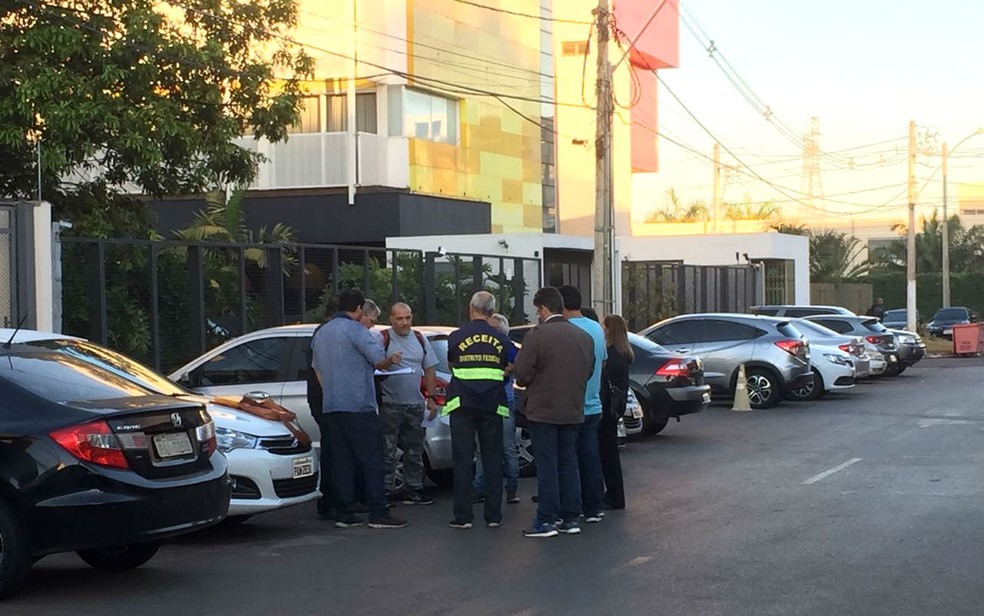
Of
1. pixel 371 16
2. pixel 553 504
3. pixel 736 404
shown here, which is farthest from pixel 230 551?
pixel 371 16

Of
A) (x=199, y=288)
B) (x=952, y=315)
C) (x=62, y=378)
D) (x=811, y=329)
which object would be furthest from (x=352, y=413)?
(x=952, y=315)

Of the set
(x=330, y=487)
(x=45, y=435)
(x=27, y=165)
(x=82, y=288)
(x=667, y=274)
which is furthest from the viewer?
(x=667, y=274)

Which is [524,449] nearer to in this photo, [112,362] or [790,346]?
[112,362]

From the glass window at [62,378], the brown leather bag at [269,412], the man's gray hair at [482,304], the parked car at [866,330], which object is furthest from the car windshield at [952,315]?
the glass window at [62,378]

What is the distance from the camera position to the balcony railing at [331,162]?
111 feet

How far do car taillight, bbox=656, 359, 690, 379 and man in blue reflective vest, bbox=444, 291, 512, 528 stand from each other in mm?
7104

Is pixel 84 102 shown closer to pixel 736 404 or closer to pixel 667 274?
pixel 736 404

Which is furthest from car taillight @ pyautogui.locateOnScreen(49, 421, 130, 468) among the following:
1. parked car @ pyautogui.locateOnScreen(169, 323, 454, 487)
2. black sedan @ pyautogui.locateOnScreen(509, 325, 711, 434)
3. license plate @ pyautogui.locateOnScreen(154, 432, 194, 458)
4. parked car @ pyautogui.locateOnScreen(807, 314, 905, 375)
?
parked car @ pyautogui.locateOnScreen(807, 314, 905, 375)

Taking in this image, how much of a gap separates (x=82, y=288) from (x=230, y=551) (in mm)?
8715

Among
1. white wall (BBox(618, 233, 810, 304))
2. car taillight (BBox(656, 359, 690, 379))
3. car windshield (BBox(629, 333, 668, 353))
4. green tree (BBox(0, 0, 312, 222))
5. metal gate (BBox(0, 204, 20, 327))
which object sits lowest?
car taillight (BBox(656, 359, 690, 379))

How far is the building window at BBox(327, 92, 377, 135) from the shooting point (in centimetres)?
3469

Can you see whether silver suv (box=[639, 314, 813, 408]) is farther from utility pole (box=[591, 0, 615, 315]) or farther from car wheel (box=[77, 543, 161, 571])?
car wheel (box=[77, 543, 161, 571])

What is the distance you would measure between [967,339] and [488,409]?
3428 cm

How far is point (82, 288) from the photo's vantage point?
17875mm
